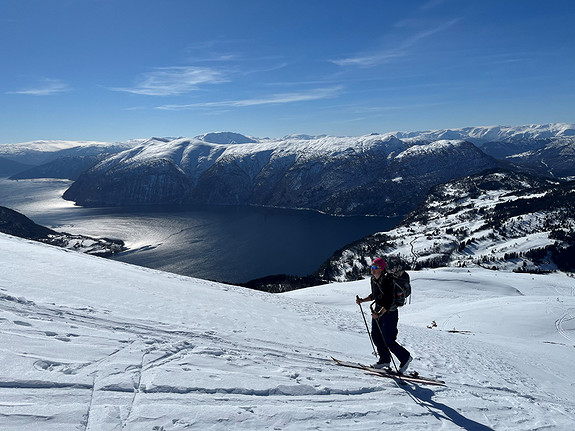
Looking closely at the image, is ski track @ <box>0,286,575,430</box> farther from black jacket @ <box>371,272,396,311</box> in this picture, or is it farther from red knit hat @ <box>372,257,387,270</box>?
red knit hat @ <box>372,257,387,270</box>

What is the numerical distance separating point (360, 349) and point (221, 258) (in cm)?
14851

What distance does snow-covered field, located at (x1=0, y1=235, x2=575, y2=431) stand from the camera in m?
7.06

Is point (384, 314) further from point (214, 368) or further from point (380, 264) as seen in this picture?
point (214, 368)

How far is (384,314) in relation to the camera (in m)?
10.2

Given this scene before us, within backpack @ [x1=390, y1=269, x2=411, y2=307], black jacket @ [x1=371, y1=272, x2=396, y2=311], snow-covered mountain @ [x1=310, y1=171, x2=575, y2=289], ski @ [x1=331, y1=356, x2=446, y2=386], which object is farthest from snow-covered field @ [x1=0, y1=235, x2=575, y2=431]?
snow-covered mountain @ [x1=310, y1=171, x2=575, y2=289]

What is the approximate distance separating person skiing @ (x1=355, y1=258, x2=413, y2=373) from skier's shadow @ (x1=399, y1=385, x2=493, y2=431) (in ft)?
2.58

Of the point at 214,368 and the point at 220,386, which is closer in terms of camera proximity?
the point at 220,386

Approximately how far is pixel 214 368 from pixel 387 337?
5.46 meters

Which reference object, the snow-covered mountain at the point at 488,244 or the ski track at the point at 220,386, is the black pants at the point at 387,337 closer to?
the ski track at the point at 220,386

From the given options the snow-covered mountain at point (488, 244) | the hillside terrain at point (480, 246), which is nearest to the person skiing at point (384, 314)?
the hillside terrain at point (480, 246)

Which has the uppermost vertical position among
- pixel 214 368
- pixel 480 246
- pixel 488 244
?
pixel 214 368

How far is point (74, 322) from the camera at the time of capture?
11.9m

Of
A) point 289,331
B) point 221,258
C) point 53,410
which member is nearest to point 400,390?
point 289,331

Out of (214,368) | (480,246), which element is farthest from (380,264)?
(480,246)
